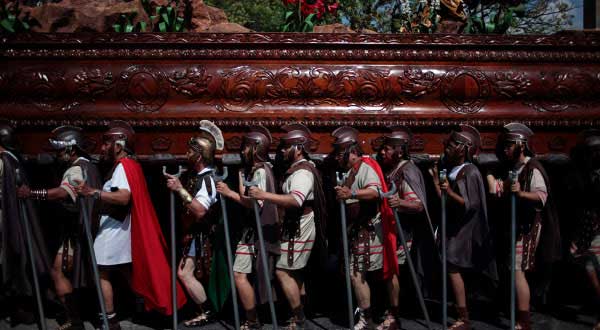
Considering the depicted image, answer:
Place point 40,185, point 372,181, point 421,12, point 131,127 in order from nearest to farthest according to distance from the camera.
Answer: point 372,181
point 131,127
point 40,185
point 421,12

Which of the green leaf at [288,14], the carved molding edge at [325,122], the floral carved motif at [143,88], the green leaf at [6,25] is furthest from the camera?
the green leaf at [288,14]

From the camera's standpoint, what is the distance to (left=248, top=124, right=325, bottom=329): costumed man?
687cm

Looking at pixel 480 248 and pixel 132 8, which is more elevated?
pixel 132 8

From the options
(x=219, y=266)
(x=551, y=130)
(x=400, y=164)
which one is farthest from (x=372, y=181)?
(x=551, y=130)

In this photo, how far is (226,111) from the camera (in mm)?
7918

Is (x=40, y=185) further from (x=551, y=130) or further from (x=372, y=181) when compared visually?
(x=551, y=130)

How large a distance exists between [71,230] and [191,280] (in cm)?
125

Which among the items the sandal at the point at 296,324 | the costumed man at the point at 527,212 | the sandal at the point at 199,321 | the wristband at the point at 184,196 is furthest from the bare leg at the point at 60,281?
the costumed man at the point at 527,212

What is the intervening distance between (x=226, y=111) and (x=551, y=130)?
3565 mm

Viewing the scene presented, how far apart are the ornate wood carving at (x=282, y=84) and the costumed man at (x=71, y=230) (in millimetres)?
768

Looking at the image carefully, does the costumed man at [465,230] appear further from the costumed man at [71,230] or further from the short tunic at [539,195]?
the costumed man at [71,230]

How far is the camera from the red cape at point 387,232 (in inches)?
275

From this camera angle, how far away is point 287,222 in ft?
23.1

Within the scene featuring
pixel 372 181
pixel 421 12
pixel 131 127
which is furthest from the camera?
pixel 421 12
